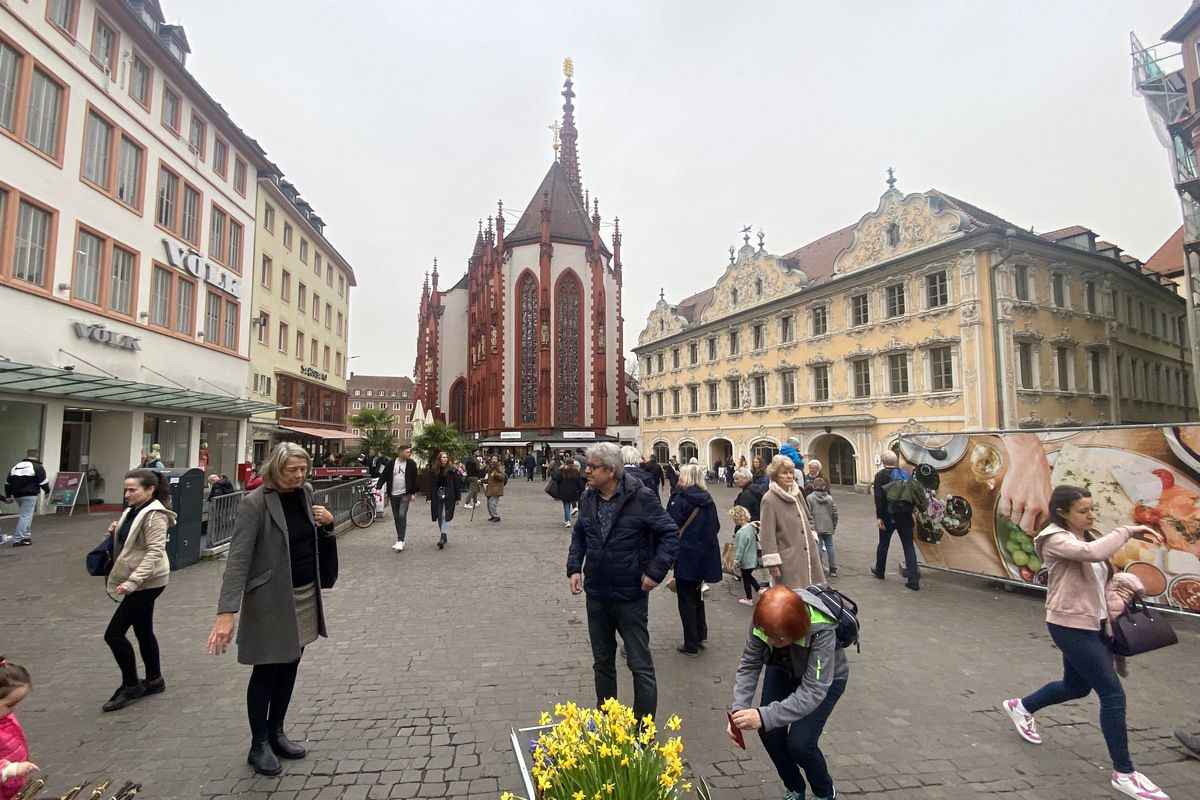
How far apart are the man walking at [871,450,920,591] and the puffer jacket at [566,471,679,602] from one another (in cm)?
546

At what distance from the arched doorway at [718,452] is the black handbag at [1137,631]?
30.9m

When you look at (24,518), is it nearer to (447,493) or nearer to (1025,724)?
(447,493)

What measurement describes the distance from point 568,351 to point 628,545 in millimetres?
46916

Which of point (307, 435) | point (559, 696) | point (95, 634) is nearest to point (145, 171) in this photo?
point (307, 435)

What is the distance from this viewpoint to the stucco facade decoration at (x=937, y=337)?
21.0 m

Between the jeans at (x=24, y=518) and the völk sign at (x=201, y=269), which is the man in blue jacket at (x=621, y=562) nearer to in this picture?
the jeans at (x=24, y=518)

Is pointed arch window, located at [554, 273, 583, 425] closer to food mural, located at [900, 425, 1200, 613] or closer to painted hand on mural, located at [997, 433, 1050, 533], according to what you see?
food mural, located at [900, 425, 1200, 613]

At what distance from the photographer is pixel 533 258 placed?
5025 centimetres

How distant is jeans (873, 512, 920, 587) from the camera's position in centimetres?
731

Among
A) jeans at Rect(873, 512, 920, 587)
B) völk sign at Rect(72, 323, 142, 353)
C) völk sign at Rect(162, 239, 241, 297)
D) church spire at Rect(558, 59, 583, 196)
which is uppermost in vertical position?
church spire at Rect(558, 59, 583, 196)

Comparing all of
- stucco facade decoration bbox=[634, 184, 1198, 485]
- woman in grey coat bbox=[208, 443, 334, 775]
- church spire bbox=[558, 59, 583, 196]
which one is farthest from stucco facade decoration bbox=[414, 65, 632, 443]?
woman in grey coat bbox=[208, 443, 334, 775]

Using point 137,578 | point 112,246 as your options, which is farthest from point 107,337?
point 137,578

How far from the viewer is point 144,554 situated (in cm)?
386

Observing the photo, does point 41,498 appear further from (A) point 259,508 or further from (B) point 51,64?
(A) point 259,508
